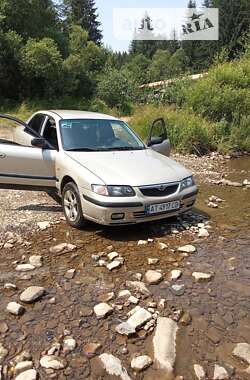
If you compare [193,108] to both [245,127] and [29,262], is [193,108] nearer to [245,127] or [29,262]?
[245,127]

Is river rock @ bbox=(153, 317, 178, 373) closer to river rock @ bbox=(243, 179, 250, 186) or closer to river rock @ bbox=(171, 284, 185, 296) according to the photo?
river rock @ bbox=(171, 284, 185, 296)

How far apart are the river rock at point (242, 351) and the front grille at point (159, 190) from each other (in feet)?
7.41

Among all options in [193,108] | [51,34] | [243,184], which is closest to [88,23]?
[51,34]

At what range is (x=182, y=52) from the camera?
220ft

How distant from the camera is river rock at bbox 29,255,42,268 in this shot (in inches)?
169

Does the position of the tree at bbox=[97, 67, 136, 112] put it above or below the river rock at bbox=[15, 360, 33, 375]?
above

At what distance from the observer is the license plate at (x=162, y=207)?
16.0 feet

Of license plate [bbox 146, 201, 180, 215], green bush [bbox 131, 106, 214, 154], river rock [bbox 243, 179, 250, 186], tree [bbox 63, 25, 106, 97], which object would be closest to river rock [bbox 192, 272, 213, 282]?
license plate [bbox 146, 201, 180, 215]

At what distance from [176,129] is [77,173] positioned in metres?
7.25

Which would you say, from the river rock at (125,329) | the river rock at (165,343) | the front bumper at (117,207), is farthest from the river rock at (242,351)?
the front bumper at (117,207)

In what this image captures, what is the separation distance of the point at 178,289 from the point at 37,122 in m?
4.11

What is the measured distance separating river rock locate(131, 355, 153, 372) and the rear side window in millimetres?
4489

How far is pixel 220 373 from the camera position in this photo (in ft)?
9.05

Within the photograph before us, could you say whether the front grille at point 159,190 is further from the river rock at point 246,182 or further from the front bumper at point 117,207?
the river rock at point 246,182
